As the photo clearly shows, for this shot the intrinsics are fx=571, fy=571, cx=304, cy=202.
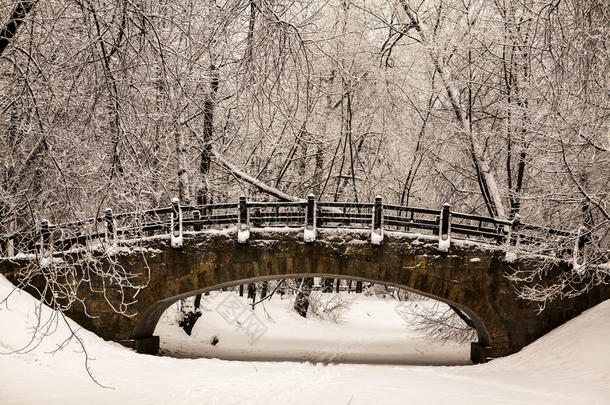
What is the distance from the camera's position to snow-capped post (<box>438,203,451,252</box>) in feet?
44.4

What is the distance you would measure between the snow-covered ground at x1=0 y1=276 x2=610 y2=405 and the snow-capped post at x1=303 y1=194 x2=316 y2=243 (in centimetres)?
315

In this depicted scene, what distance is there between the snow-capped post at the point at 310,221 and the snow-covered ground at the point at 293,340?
4.17 metres

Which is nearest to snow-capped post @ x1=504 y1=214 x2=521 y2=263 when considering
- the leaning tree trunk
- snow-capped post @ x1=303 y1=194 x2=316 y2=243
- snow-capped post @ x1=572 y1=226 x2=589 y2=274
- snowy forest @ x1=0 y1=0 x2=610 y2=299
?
snowy forest @ x1=0 y1=0 x2=610 y2=299

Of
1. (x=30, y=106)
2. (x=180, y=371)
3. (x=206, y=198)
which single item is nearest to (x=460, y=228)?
(x=180, y=371)

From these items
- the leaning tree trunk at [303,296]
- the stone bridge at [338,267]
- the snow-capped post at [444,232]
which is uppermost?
the snow-capped post at [444,232]

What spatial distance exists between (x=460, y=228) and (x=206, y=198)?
8442 mm

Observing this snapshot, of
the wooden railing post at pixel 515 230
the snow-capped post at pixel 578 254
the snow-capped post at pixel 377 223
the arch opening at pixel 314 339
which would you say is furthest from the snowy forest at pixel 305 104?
the arch opening at pixel 314 339

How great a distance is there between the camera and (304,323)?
2330cm

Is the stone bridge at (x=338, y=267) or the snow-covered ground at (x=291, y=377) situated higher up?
the stone bridge at (x=338, y=267)

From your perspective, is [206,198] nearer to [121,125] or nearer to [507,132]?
[507,132]

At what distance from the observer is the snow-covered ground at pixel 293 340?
16.8 m

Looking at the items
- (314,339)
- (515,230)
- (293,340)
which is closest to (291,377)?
(515,230)

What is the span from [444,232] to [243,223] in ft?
15.8

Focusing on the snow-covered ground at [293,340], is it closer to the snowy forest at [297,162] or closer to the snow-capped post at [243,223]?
the snowy forest at [297,162]
